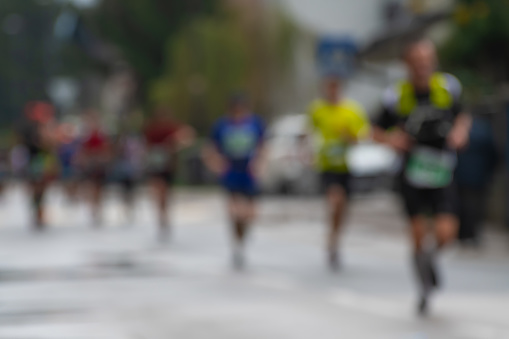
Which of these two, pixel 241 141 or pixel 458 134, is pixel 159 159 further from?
pixel 458 134

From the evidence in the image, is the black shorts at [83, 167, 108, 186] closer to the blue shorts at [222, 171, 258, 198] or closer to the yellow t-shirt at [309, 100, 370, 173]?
the blue shorts at [222, 171, 258, 198]

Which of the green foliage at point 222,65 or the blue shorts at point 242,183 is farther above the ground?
the green foliage at point 222,65

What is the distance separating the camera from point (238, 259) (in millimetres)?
12148

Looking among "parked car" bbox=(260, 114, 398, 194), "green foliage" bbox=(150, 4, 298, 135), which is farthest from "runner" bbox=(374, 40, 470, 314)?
"green foliage" bbox=(150, 4, 298, 135)

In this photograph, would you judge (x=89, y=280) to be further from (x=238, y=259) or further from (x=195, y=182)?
(x=195, y=182)

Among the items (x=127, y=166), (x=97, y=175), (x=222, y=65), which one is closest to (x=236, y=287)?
(x=127, y=166)

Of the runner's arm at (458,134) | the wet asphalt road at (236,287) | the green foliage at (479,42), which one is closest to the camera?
the wet asphalt road at (236,287)

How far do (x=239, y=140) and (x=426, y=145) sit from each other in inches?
184

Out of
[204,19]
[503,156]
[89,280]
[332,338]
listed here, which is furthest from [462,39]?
[204,19]

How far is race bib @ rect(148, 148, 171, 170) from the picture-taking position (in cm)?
1611

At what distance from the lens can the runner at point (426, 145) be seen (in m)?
7.96

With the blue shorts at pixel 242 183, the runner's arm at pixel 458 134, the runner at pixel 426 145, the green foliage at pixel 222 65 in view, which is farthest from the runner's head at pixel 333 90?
the green foliage at pixel 222 65

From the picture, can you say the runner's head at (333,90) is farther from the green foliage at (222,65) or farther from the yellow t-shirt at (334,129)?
the green foliage at (222,65)

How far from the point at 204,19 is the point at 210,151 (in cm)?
2560
